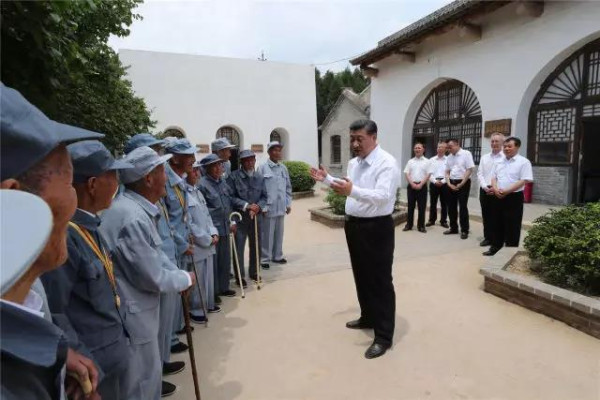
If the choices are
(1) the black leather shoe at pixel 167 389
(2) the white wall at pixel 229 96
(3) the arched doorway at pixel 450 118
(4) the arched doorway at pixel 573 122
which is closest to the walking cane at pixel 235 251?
(1) the black leather shoe at pixel 167 389

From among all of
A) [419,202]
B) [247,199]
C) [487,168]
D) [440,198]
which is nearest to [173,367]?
[247,199]

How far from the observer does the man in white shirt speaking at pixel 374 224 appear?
10.5 feet

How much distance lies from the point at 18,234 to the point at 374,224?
283 centimetres

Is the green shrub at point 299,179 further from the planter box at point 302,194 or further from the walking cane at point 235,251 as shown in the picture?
the walking cane at point 235,251

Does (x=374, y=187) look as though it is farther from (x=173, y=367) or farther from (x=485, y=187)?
(x=485, y=187)

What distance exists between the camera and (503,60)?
381 inches

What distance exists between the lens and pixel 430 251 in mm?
6297

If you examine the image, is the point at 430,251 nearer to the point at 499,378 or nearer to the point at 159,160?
the point at 499,378

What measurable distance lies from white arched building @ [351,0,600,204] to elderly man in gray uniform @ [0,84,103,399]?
9971 millimetres

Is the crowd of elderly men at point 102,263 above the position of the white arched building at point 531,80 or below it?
below

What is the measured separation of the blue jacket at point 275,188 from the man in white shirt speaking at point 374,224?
2.54m

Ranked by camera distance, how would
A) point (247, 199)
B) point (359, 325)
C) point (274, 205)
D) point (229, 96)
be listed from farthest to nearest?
point (229, 96), point (274, 205), point (247, 199), point (359, 325)

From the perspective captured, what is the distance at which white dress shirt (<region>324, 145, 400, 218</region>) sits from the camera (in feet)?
10.2

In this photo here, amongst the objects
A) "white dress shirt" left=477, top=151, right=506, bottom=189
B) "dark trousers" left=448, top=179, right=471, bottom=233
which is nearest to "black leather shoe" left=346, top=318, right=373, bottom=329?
"white dress shirt" left=477, top=151, right=506, bottom=189
